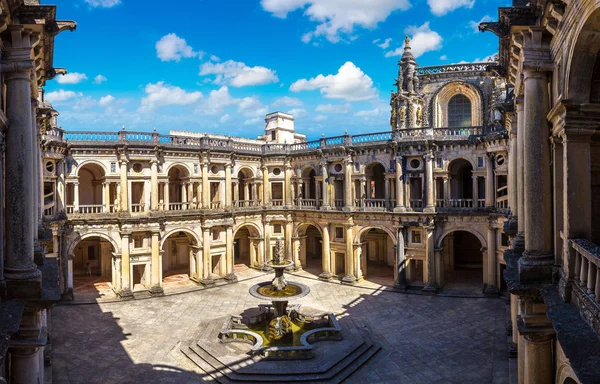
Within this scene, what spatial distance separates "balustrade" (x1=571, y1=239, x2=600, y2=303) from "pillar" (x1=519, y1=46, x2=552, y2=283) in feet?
5.13

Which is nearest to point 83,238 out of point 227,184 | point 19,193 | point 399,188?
point 227,184

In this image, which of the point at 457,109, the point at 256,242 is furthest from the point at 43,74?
the point at 457,109

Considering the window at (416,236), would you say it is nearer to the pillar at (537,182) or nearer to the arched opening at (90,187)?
the pillar at (537,182)

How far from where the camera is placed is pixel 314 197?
37.3m

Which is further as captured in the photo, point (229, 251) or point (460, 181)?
point (229, 251)

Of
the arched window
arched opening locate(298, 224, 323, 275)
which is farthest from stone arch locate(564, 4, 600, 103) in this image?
arched opening locate(298, 224, 323, 275)

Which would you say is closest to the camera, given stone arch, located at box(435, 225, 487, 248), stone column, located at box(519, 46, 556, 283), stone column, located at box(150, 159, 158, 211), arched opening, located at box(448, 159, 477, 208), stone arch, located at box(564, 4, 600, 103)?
stone arch, located at box(564, 4, 600, 103)

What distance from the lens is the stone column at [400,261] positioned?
29500 mm

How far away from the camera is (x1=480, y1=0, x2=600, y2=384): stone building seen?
23.2ft

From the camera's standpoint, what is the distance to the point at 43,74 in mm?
13188

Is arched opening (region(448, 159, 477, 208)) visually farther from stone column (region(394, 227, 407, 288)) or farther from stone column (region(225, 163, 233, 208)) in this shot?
stone column (region(225, 163, 233, 208))

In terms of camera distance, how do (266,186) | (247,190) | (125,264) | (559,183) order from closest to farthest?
1. (559,183)
2. (125,264)
3. (266,186)
4. (247,190)

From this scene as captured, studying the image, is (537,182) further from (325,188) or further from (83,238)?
(83,238)

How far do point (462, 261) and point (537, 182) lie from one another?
94.5 feet
